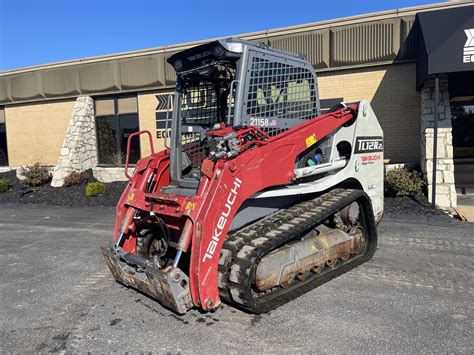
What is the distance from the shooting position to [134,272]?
3.98 m

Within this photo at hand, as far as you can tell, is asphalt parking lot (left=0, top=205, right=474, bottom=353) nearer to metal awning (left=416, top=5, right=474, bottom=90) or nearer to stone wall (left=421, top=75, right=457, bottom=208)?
stone wall (left=421, top=75, right=457, bottom=208)

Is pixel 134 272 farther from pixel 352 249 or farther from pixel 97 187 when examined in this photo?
pixel 97 187

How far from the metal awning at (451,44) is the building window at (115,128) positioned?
9.78 meters

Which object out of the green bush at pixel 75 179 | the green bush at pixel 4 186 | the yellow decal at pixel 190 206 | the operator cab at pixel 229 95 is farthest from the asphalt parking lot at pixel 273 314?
the green bush at pixel 4 186

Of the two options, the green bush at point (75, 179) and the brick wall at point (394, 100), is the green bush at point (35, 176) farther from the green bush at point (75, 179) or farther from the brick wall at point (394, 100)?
the brick wall at point (394, 100)

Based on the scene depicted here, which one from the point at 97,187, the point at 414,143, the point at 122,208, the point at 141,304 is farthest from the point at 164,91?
the point at 141,304

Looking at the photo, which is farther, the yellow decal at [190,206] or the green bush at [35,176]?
the green bush at [35,176]

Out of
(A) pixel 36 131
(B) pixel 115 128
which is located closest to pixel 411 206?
(B) pixel 115 128

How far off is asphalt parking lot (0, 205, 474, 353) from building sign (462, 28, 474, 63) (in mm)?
3927

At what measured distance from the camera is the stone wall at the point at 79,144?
531 inches

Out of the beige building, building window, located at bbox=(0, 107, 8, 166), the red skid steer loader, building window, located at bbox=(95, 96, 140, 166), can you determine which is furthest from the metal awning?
building window, located at bbox=(0, 107, 8, 166)

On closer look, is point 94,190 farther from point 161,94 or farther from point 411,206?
point 411,206

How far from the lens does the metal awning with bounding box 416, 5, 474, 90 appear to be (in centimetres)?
768

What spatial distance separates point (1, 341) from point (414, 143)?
9921 millimetres
